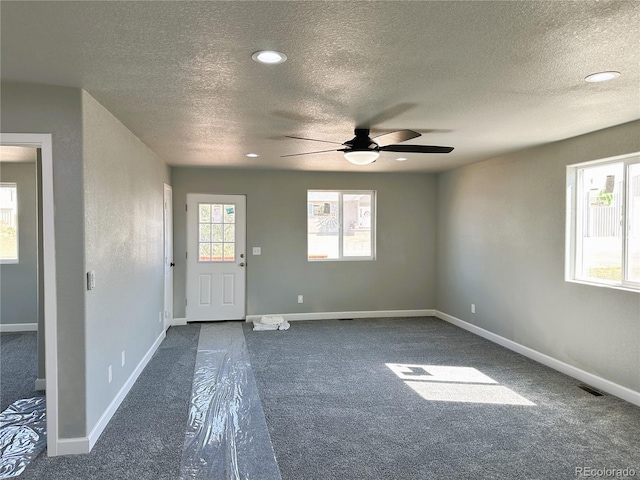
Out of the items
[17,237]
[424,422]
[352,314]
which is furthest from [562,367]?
[17,237]

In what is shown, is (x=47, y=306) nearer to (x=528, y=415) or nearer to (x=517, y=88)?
(x=517, y=88)

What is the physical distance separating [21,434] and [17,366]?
1.81 metres

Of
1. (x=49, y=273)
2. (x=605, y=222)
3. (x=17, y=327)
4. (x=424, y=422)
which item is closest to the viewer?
(x=49, y=273)

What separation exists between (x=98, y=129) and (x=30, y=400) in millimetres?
2329

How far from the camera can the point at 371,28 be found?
197 centimetres

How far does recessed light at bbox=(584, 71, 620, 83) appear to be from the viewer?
2551mm

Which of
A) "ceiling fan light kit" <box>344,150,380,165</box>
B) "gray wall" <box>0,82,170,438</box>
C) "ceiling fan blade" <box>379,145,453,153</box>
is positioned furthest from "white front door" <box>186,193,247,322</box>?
"ceiling fan blade" <box>379,145,453,153</box>

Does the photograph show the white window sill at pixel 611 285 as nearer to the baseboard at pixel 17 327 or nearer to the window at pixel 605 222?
the window at pixel 605 222

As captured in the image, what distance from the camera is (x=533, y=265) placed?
4930mm

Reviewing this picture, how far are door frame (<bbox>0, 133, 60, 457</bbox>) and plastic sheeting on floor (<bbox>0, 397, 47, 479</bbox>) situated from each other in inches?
6.6

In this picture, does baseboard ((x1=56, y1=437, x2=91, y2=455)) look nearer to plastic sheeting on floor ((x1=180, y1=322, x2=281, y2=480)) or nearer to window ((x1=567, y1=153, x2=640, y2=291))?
plastic sheeting on floor ((x1=180, y1=322, x2=281, y2=480))

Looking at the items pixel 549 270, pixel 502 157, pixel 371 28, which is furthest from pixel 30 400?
pixel 502 157

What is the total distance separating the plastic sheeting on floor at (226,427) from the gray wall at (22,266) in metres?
3.02

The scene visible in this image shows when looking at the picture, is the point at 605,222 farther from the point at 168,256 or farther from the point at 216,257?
the point at 168,256
